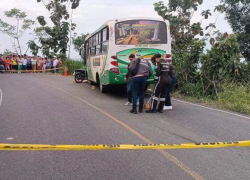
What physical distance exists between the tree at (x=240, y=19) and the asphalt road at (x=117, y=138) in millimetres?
14053

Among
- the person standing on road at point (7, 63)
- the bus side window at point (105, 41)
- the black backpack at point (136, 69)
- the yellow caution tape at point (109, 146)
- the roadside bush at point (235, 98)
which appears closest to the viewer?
the yellow caution tape at point (109, 146)

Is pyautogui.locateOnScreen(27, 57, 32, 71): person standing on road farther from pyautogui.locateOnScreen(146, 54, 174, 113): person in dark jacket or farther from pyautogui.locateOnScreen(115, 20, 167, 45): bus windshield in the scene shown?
pyautogui.locateOnScreen(146, 54, 174, 113): person in dark jacket

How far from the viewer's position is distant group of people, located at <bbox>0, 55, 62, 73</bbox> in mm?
30891

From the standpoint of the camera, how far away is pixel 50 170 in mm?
4293

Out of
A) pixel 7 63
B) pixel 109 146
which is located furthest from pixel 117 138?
pixel 7 63

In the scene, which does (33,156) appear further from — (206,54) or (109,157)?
(206,54)

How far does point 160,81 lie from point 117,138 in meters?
3.29

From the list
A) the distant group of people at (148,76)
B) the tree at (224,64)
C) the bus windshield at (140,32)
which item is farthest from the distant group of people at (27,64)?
the distant group of people at (148,76)

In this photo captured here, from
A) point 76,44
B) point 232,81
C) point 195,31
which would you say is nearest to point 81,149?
point 232,81

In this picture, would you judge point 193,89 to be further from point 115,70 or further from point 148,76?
point 148,76

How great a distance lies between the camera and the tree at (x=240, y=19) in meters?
21.9

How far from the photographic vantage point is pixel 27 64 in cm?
3259

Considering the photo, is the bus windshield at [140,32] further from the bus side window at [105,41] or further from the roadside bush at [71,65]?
the roadside bush at [71,65]

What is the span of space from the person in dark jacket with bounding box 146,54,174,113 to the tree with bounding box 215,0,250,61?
1502cm
